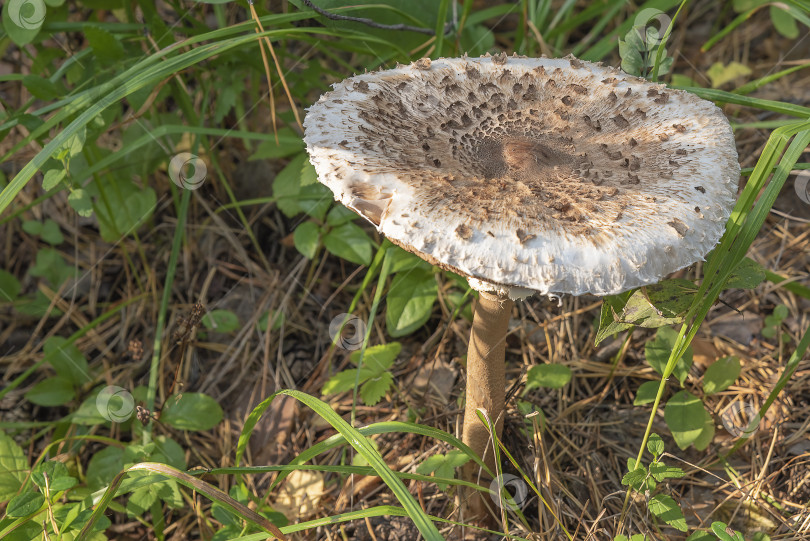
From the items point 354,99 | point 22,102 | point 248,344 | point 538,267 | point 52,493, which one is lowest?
point 248,344

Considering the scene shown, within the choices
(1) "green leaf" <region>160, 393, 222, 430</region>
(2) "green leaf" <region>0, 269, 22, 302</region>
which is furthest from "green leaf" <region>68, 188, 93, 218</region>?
(2) "green leaf" <region>0, 269, 22, 302</region>

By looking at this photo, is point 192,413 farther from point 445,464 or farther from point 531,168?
point 531,168

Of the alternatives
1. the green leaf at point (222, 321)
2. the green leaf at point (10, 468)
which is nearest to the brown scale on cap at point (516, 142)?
the green leaf at point (222, 321)

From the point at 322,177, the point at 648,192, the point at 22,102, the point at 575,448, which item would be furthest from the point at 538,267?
the point at 22,102

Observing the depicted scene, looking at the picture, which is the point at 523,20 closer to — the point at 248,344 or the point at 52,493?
the point at 248,344

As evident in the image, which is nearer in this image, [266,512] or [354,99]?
[354,99]
